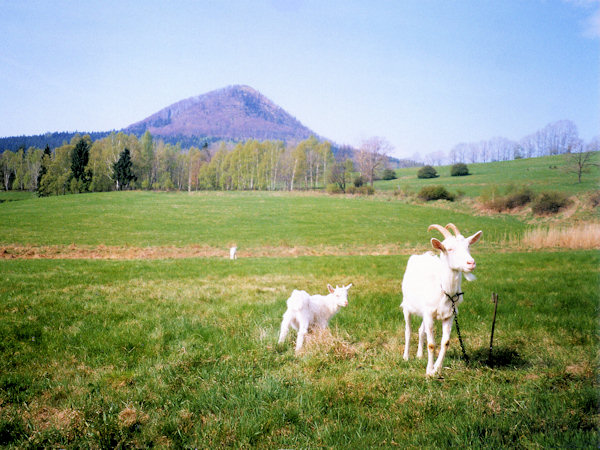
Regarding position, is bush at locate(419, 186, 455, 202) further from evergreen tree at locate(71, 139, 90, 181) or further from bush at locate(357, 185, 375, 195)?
evergreen tree at locate(71, 139, 90, 181)

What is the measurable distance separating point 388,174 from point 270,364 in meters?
22.3

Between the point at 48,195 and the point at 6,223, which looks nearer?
the point at 6,223

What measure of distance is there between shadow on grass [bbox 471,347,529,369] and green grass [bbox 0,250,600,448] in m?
0.04

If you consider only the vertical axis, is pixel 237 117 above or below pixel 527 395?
above

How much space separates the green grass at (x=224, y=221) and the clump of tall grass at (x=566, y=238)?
78 cm

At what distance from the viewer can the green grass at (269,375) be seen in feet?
10.9

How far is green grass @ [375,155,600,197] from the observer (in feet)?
59.6

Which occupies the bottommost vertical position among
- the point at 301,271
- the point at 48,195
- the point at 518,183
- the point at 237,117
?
the point at 301,271

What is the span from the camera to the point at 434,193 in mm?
20578

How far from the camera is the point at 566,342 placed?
5.86 meters

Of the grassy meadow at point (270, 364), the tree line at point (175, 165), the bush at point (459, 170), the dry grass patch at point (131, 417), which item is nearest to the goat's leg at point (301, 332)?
the grassy meadow at point (270, 364)

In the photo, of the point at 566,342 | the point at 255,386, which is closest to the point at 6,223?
the point at 255,386

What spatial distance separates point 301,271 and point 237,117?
23.6 meters

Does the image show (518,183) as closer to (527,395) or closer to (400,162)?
(400,162)
